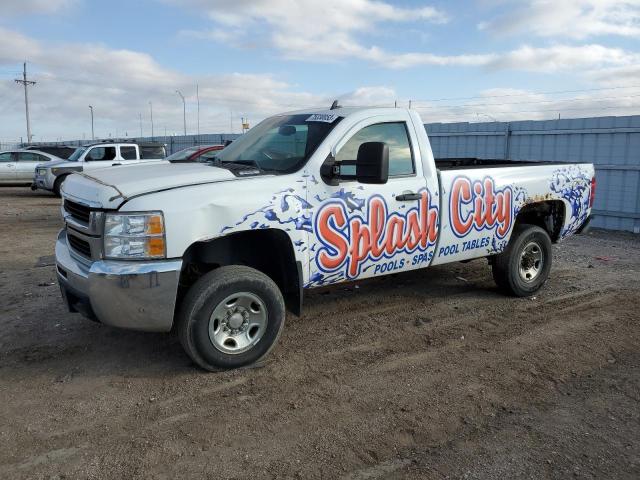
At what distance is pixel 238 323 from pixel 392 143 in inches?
84.5

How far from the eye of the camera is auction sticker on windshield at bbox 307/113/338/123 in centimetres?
470

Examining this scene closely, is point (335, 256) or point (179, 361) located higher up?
point (335, 256)

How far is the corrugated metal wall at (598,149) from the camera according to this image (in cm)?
1120

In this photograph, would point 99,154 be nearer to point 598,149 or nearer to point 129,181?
point 598,149

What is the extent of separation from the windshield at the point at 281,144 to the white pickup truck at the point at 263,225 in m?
0.02

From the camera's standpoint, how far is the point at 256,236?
14.3 feet

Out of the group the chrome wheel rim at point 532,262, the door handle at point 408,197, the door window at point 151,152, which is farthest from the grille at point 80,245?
the door window at point 151,152

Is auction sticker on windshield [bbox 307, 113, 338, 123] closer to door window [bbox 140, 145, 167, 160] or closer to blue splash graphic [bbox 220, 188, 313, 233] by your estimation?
blue splash graphic [bbox 220, 188, 313, 233]

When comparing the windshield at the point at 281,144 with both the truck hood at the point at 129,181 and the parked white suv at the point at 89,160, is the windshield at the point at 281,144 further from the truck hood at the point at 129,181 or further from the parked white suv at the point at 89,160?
the parked white suv at the point at 89,160

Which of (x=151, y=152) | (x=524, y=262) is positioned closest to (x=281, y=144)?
(x=524, y=262)

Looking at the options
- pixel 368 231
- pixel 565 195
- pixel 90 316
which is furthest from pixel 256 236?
pixel 565 195

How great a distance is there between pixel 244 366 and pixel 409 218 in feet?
6.33

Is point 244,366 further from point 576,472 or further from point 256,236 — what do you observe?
point 576,472

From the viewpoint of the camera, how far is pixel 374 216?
15.2ft
